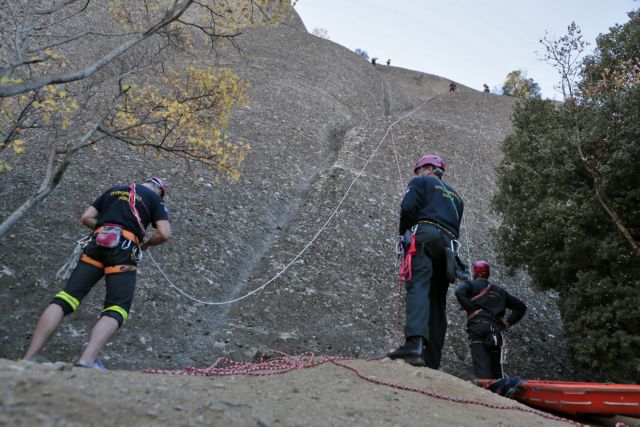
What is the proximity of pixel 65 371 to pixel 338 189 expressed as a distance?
11299 millimetres

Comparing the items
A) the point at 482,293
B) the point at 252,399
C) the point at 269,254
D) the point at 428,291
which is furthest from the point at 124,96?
the point at 252,399

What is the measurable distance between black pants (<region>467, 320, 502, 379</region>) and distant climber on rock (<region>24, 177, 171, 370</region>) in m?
5.22

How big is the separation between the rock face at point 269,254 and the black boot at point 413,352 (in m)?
2.08

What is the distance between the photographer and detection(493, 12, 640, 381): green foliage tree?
27.3 feet

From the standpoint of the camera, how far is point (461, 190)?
17.5m

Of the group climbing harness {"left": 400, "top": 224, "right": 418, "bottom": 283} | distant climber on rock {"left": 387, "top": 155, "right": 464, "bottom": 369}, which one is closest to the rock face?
distant climber on rock {"left": 387, "top": 155, "right": 464, "bottom": 369}

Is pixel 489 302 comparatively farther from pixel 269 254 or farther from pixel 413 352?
pixel 269 254

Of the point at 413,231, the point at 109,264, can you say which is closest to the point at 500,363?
the point at 413,231

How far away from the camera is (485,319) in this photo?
324 inches

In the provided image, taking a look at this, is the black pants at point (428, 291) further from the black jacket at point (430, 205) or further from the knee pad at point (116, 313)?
the knee pad at point (116, 313)

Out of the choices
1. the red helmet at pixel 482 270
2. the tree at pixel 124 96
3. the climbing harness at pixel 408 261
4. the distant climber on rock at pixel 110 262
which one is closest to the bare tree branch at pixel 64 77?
the tree at pixel 124 96

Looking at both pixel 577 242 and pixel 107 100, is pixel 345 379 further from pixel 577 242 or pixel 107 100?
pixel 107 100

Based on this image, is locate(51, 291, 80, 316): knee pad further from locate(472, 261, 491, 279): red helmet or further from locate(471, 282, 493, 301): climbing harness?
locate(472, 261, 491, 279): red helmet

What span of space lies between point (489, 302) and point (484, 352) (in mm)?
818
